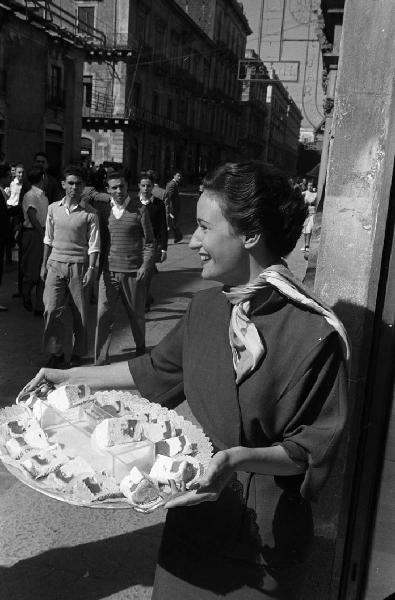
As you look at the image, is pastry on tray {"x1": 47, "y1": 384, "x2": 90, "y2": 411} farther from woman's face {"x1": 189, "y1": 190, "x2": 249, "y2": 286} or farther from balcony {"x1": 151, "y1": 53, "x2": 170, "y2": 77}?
balcony {"x1": 151, "y1": 53, "x2": 170, "y2": 77}

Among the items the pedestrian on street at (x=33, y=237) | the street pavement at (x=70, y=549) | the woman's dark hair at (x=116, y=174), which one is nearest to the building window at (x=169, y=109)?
the pedestrian on street at (x=33, y=237)

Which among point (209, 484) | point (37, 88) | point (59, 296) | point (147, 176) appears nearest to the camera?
point (209, 484)

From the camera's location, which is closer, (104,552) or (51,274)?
(104,552)

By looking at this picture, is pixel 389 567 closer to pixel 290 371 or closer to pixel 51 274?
pixel 290 371

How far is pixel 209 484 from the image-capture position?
1417 mm

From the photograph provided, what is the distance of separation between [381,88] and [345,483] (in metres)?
1.52

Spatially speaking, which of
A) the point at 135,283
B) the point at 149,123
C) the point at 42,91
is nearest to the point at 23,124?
the point at 42,91

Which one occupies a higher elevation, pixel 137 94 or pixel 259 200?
pixel 137 94

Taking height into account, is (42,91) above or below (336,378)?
above

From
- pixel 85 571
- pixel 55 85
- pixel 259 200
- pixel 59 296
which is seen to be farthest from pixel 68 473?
pixel 55 85

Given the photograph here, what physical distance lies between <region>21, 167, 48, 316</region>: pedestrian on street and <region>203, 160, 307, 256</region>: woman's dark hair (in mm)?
6462

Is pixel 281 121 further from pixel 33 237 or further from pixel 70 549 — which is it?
pixel 70 549

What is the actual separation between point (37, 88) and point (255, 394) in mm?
32738

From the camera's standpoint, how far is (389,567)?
104 inches
